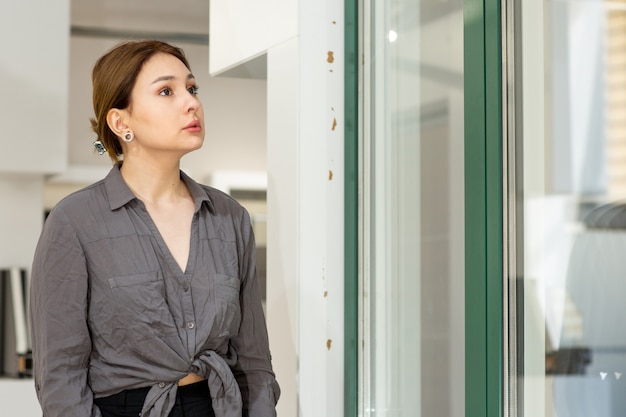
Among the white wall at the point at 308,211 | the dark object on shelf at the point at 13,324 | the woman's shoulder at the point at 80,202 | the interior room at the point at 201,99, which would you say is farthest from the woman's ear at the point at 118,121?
the interior room at the point at 201,99

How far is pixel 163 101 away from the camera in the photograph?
1808mm

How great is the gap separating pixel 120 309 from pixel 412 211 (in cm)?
61

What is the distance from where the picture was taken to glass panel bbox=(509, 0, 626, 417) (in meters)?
1.29

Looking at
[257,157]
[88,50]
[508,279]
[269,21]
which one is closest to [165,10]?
[88,50]

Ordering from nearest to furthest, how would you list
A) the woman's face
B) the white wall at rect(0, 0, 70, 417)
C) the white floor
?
1. the woman's face
2. the white floor
3. the white wall at rect(0, 0, 70, 417)

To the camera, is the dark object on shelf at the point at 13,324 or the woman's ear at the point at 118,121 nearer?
the woman's ear at the point at 118,121

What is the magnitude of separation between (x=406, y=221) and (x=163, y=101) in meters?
0.55

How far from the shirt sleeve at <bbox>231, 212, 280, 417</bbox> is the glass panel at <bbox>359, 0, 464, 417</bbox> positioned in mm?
278

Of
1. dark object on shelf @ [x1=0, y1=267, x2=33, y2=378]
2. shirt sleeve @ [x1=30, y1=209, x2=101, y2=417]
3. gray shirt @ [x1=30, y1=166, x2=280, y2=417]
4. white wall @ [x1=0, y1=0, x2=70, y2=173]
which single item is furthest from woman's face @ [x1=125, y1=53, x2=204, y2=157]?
dark object on shelf @ [x1=0, y1=267, x2=33, y2=378]

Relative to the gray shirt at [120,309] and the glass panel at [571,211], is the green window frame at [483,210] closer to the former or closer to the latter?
the glass panel at [571,211]

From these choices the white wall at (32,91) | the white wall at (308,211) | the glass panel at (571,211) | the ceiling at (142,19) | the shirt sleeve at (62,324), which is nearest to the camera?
the glass panel at (571,211)

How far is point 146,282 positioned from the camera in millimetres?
1737

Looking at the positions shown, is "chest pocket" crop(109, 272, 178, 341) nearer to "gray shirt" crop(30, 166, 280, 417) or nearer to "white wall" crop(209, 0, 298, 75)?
"gray shirt" crop(30, 166, 280, 417)

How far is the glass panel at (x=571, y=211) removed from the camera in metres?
1.29
